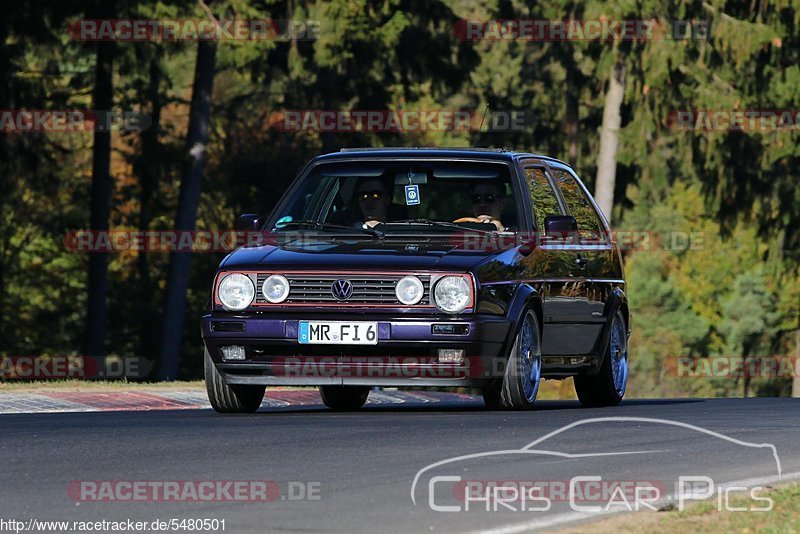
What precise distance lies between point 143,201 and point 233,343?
3787cm

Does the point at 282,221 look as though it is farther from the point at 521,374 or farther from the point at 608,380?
the point at 608,380

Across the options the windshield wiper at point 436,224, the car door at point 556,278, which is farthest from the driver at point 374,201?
the car door at point 556,278

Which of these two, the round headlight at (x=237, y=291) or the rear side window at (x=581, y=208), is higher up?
the rear side window at (x=581, y=208)

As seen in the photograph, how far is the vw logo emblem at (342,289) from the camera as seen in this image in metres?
12.3

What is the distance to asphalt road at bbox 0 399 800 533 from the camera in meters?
7.79

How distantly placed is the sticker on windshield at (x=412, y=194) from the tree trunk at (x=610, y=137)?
75.0 feet

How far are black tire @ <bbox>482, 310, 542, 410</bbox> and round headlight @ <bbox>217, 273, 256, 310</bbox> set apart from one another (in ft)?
5.83

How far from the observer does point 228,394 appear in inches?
517

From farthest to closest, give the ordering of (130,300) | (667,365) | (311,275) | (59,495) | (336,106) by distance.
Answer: (667,365) < (130,300) < (336,106) < (311,275) < (59,495)

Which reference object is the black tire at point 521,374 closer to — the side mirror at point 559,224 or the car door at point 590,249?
the side mirror at point 559,224

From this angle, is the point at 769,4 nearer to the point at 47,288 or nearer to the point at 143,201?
the point at 143,201

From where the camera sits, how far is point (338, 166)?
14.0m

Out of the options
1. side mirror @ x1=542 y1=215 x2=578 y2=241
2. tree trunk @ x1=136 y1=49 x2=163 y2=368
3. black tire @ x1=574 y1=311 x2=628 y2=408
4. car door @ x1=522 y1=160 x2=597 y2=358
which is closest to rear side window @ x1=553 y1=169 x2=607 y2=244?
car door @ x1=522 y1=160 x2=597 y2=358

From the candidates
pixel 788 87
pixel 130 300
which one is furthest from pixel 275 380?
pixel 130 300
